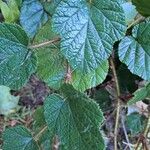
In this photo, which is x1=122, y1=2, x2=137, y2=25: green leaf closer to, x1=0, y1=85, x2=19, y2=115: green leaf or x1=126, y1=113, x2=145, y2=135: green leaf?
x1=126, y1=113, x2=145, y2=135: green leaf

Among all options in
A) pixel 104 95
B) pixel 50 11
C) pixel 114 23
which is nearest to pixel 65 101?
pixel 114 23

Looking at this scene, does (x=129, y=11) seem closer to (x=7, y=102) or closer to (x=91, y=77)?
(x=91, y=77)

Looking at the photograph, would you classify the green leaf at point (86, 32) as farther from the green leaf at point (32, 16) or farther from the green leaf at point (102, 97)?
the green leaf at point (102, 97)

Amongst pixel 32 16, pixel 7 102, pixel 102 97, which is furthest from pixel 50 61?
pixel 7 102

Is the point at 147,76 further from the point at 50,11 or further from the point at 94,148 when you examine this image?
the point at 50,11

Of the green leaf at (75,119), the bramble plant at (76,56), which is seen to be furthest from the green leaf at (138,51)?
the green leaf at (75,119)

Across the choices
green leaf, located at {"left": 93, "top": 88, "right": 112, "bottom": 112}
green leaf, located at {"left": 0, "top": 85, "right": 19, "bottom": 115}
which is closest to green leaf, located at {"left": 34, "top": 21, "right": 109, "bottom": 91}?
green leaf, located at {"left": 93, "top": 88, "right": 112, "bottom": 112}
